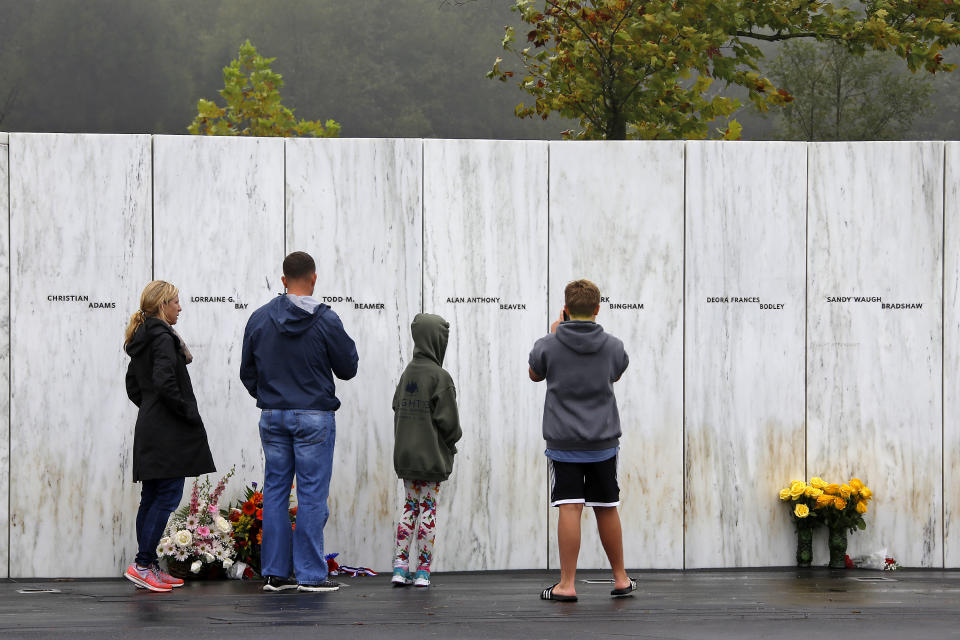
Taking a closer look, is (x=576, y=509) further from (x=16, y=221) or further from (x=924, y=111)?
(x=924, y=111)

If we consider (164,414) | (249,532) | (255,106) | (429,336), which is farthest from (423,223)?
(255,106)

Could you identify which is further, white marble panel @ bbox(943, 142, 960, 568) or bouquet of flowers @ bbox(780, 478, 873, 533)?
white marble panel @ bbox(943, 142, 960, 568)

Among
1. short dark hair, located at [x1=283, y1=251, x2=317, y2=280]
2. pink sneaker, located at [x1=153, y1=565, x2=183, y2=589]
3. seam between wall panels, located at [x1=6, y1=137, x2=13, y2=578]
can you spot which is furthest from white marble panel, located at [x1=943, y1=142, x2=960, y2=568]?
seam between wall panels, located at [x1=6, y1=137, x2=13, y2=578]

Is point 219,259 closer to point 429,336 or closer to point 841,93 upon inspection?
point 429,336

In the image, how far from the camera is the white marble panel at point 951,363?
25.2ft

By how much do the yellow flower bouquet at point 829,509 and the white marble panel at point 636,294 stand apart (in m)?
0.79

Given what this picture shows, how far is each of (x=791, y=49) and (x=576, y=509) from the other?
63.8 feet

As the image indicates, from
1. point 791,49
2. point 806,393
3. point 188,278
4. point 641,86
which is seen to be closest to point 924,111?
point 791,49

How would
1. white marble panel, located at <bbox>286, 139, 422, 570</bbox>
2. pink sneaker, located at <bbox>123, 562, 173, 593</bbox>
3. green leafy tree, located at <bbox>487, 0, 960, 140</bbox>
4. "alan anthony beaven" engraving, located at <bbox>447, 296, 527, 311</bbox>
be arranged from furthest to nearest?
green leafy tree, located at <bbox>487, 0, 960, 140</bbox>
"alan anthony beaven" engraving, located at <bbox>447, 296, 527, 311</bbox>
white marble panel, located at <bbox>286, 139, 422, 570</bbox>
pink sneaker, located at <bbox>123, 562, 173, 593</bbox>

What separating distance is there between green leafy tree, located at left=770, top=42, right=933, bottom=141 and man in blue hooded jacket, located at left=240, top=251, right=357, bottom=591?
59.7 ft

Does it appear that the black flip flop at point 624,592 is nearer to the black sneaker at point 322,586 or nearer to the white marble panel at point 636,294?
the white marble panel at point 636,294

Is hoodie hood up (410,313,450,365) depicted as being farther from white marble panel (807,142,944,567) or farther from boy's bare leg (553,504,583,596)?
white marble panel (807,142,944,567)

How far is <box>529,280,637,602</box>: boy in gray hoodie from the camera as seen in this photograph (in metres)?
5.90

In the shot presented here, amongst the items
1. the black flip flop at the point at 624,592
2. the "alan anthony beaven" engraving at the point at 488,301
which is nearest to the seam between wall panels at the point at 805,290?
the "alan anthony beaven" engraving at the point at 488,301
